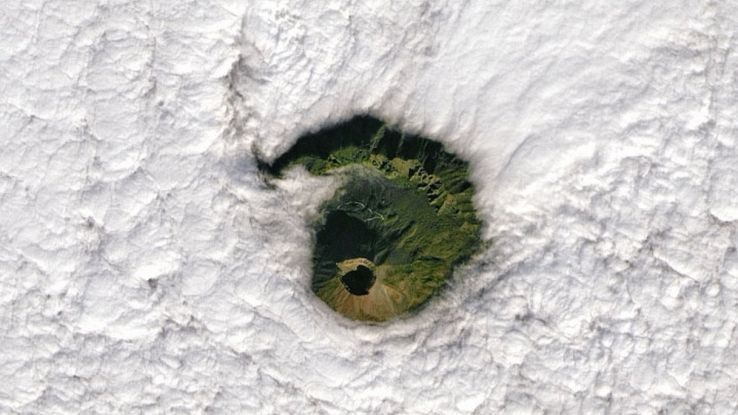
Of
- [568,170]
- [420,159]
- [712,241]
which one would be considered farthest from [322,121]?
[712,241]

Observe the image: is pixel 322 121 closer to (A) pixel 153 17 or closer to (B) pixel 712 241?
(A) pixel 153 17

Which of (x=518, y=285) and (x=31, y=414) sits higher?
(x=518, y=285)

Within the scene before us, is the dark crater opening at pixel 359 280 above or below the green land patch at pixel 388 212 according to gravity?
below

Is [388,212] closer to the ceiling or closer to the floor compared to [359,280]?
closer to the ceiling

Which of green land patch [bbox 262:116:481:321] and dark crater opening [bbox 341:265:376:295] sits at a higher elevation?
green land patch [bbox 262:116:481:321]

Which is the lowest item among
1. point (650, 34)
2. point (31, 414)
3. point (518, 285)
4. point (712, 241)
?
point (31, 414)
